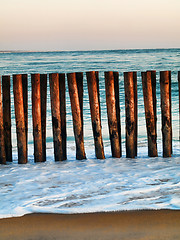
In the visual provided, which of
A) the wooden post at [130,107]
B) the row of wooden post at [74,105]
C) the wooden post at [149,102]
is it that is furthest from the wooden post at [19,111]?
the wooden post at [149,102]

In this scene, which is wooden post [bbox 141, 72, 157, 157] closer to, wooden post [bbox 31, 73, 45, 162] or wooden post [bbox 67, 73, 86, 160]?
wooden post [bbox 67, 73, 86, 160]

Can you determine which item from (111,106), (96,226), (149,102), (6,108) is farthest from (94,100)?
(96,226)

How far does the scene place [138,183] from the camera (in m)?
4.11

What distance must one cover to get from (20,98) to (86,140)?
3.39 meters

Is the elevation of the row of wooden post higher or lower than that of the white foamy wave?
higher

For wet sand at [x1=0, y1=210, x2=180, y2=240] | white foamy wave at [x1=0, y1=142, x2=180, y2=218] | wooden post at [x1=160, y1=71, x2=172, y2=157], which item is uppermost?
wooden post at [x1=160, y1=71, x2=172, y2=157]

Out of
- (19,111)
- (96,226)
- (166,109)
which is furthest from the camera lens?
(166,109)

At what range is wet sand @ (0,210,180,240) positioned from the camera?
287 centimetres

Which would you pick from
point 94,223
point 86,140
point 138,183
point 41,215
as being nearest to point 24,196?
point 41,215

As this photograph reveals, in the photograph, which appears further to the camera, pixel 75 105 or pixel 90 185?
pixel 75 105

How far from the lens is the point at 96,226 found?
9.93 feet

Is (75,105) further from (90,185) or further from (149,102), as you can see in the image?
(90,185)

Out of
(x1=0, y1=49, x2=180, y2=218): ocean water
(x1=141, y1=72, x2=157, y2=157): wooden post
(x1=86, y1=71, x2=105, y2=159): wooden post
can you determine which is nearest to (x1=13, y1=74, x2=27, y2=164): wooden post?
(x1=0, y1=49, x2=180, y2=218): ocean water

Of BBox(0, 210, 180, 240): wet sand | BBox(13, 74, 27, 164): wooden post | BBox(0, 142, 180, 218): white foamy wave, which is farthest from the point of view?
BBox(13, 74, 27, 164): wooden post
